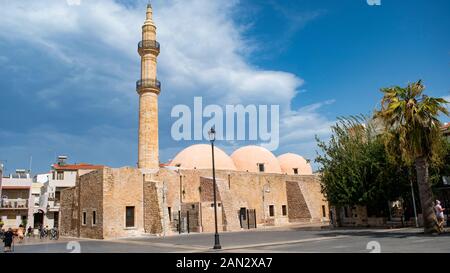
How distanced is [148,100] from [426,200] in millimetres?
20102

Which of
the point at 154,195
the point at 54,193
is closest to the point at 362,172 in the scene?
the point at 154,195

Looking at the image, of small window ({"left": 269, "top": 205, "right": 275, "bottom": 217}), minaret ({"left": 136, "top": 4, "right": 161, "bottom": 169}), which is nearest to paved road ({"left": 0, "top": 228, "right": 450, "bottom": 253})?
minaret ({"left": 136, "top": 4, "right": 161, "bottom": 169})

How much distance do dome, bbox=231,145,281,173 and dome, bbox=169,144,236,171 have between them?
2.95 m

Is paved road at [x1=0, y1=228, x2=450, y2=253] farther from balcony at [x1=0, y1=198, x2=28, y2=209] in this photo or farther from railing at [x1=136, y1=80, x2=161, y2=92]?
balcony at [x1=0, y1=198, x2=28, y2=209]

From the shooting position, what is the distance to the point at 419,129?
15.2 meters

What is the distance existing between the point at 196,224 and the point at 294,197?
45.8 ft

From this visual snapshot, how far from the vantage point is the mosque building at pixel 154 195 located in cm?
2548

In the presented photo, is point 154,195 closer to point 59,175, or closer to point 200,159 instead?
point 200,159

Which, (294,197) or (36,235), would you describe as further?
(294,197)

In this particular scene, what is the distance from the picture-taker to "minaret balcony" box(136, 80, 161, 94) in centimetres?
2808
